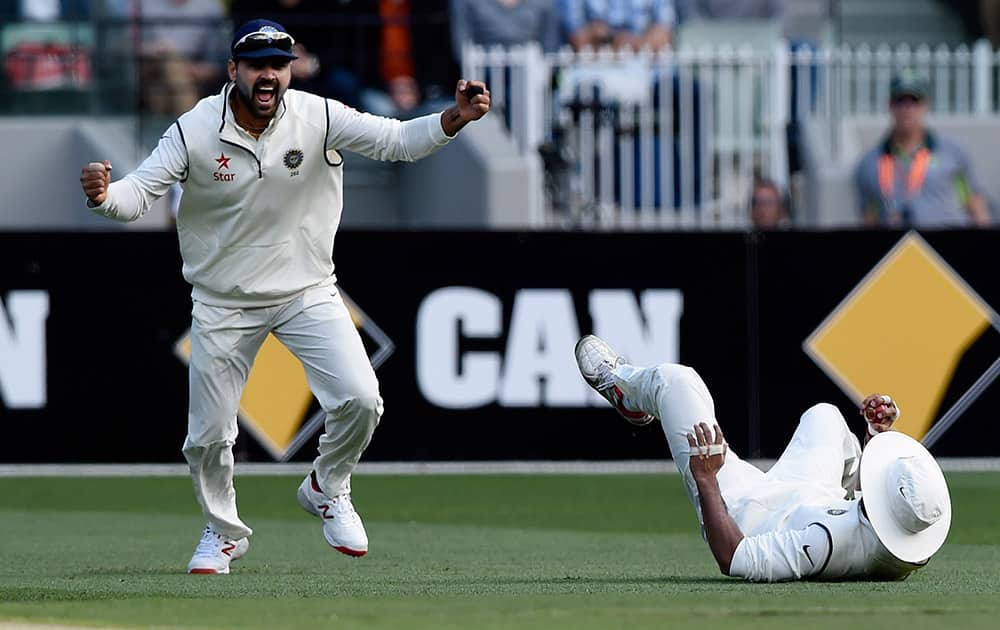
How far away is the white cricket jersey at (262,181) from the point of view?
8203mm

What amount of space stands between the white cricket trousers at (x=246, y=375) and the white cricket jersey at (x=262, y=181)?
0.08 meters

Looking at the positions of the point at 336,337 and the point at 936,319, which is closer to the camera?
the point at 336,337

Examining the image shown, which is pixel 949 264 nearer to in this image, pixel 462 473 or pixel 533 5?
pixel 462 473

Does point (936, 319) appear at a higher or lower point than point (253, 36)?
lower

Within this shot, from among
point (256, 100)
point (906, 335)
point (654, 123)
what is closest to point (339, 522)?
point (256, 100)

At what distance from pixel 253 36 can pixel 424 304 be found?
5.73m

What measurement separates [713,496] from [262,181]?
2364 mm

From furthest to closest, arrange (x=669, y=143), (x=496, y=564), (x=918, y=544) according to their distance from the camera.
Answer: (x=669, y=143), (x=496, y=564), (x=918, y=544)

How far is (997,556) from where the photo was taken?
29.1 ft

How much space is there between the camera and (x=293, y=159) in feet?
27.2

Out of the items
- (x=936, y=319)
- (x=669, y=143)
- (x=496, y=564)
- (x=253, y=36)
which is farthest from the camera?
(x=669, y=143)

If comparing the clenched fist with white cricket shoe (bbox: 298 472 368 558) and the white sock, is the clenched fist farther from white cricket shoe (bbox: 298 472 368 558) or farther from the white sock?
the white sock

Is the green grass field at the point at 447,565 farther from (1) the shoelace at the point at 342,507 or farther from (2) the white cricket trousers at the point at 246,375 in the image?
(2) the white cricket trousers at the point at 246,375

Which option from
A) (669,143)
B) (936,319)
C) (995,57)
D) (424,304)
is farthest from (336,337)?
(995,57)
